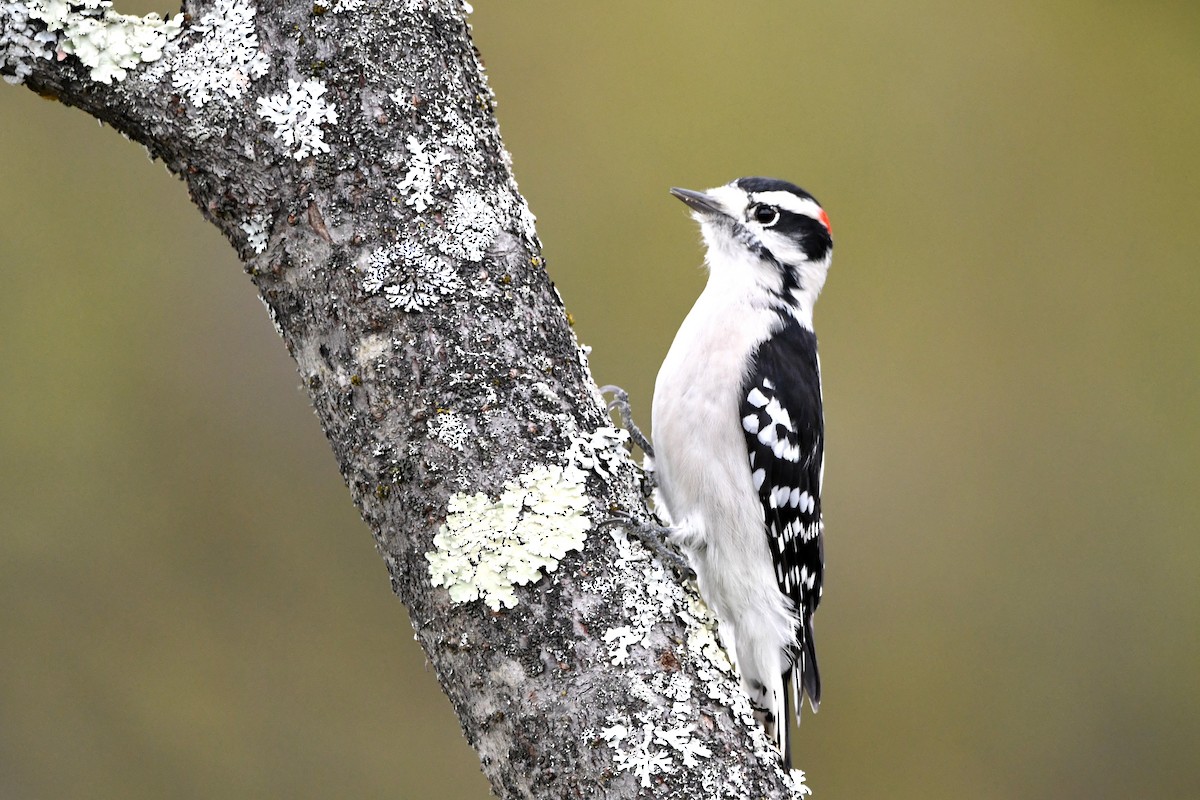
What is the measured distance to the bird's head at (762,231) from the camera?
113 inches

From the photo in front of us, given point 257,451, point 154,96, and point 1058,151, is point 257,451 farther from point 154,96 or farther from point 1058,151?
point 1058,151

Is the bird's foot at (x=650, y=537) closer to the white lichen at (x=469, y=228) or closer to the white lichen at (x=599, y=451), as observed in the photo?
the white lichen at (x=599, y=451)

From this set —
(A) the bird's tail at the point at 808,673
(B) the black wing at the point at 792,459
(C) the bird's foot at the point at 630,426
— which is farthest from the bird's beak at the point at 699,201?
(A) the bird's tail at the point at 808,673

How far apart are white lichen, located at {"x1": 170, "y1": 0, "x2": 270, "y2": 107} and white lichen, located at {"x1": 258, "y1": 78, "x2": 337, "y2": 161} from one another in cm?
5

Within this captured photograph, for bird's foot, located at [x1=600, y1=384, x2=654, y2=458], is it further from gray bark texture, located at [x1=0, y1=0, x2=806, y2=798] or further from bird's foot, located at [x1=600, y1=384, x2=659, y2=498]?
gray bark texture, located at [x1=0, y1=0, x2=806, y2=798]

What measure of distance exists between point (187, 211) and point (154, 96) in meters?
2.86

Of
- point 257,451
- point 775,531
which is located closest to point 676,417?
point 775,531

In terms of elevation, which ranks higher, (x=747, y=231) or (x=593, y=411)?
(x=747, y=231)

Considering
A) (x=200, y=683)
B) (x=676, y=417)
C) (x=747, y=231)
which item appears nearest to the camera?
(x=676, y=417)

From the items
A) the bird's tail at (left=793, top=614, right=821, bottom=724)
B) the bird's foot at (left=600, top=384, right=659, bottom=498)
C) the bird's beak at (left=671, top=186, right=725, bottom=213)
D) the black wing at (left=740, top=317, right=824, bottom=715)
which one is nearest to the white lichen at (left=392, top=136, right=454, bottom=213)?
the bird's foot at (left=600, top=384, right=659, bottom=498)

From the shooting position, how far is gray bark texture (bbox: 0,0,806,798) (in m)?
1.63

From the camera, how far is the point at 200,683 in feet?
13.9

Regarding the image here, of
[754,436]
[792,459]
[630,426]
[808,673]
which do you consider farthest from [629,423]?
[808,673]

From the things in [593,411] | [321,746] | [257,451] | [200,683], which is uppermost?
[257,451]
